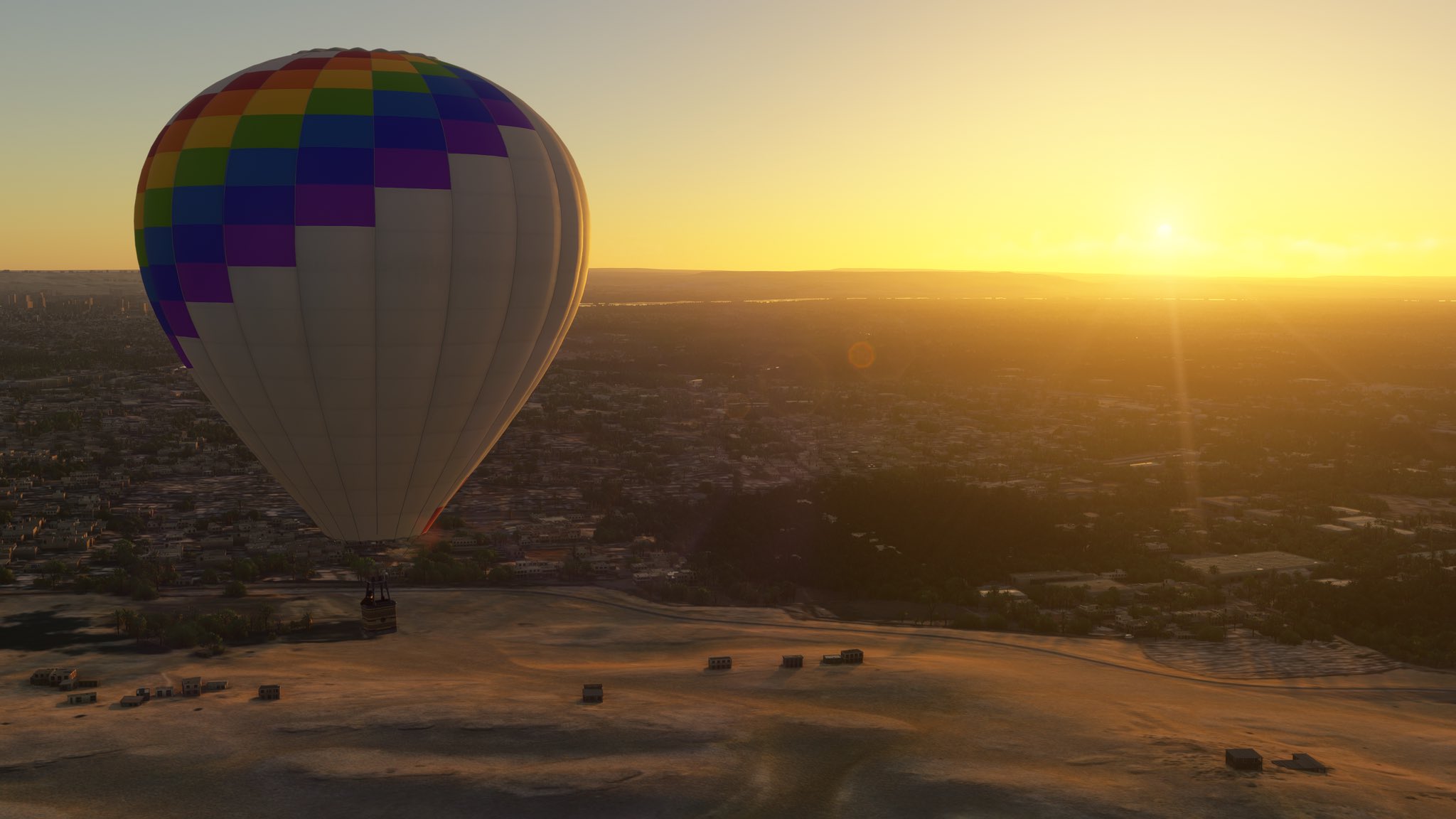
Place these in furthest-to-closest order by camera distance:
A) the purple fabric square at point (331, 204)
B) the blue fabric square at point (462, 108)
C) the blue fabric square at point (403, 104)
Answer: the blue fabric square at point (462, 108), the blue fabric square at point (403, 104), the purple fabric square at point (331, 204)

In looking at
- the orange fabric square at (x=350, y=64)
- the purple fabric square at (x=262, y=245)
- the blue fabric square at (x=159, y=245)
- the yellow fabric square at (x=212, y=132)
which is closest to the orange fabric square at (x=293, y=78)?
the orange fabric square at (x=350, y=64)

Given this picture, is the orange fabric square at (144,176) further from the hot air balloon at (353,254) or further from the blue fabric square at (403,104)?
the blue fabric square at (403,104)

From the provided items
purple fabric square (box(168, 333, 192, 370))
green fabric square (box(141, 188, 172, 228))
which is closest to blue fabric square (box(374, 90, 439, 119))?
green fabric square (box(141, 188, 172, 228))

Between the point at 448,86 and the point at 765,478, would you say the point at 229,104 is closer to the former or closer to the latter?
the point at 448,86

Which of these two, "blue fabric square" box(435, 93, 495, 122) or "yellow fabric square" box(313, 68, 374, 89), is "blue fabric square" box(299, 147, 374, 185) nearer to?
"yellow fabric square" box(313, 68, 374, 89)

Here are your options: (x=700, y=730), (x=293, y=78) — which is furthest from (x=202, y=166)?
(x=700, y=730)

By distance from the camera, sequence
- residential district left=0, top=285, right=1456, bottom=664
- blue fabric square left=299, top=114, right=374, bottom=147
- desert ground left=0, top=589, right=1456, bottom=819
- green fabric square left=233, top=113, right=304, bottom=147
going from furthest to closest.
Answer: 1. residential district left=0, top=285, right=1456, bottom=664
2. green fabric square left=233, top=113, right=304, bottom=147
3. blue fabric square left=299, top=114, right=374, bottom=147
4. desert ground left=0, top=589, right=1456, bottom=819

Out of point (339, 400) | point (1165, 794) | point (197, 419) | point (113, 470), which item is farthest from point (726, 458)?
point (1165, 794)
